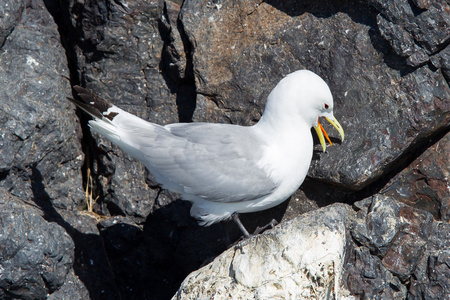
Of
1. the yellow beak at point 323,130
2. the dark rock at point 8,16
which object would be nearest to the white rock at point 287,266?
the yellow beak at point 323,130

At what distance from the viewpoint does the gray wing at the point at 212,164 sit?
161 inches

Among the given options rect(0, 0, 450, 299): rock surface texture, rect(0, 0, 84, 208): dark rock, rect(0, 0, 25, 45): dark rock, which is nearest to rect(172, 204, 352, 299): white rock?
rect(0, 0, 450, 299): rock surface texture

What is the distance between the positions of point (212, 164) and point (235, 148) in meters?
0.20

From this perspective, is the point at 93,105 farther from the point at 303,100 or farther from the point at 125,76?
the point at 303,100

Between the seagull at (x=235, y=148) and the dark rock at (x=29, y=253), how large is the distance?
0.80 meters

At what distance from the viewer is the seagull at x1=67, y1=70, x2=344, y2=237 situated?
13.5 feet

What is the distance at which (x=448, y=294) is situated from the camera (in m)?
3.94

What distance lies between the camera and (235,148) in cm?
416

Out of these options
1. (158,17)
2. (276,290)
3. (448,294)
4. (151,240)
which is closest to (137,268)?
(151,240)

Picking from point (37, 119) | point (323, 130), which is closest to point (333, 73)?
point (323, 130)

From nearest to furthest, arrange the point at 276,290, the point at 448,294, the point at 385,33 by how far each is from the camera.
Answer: the point at 276,290 → the point at 448,294 → the point at 385,33

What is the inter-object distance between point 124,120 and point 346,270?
1918mm

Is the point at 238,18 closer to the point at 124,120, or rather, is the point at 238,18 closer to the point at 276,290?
the point at 124,120

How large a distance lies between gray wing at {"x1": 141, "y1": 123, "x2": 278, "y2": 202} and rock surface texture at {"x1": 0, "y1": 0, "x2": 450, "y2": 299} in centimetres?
39
